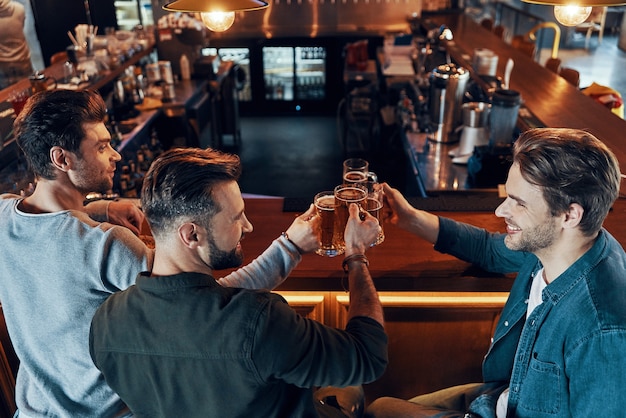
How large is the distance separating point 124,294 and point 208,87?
4.92 meters

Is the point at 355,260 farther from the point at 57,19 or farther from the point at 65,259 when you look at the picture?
the point at 57,19

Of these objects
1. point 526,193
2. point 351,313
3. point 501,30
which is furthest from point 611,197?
point 501,30

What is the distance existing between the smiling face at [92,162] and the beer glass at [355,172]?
2.61ft

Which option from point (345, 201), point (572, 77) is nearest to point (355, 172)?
point (345, 201)

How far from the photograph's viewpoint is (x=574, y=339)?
1333 millimetres

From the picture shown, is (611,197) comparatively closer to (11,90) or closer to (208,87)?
(11,90)

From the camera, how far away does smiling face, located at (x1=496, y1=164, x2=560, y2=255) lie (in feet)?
4.58

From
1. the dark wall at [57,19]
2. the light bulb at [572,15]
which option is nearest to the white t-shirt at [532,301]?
Answer: the light bulb at [572,15]

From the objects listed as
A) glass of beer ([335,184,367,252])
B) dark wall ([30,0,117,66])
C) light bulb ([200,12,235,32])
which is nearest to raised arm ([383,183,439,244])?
glass of beer ([335,184,367,252])

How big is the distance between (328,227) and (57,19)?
6301 millimetres

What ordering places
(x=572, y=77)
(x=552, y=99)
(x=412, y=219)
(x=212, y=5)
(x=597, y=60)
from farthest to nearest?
(x=597, y=60) → (x=572, y=77) → (x=552, y=99) → (x=212, y=5) → (x=412, y=219)

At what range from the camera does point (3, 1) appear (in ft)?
18.2

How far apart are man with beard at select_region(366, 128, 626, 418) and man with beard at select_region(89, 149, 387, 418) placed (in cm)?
44

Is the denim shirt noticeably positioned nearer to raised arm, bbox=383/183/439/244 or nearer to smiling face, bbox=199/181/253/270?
raised arm, bbox=383/183/439/244
